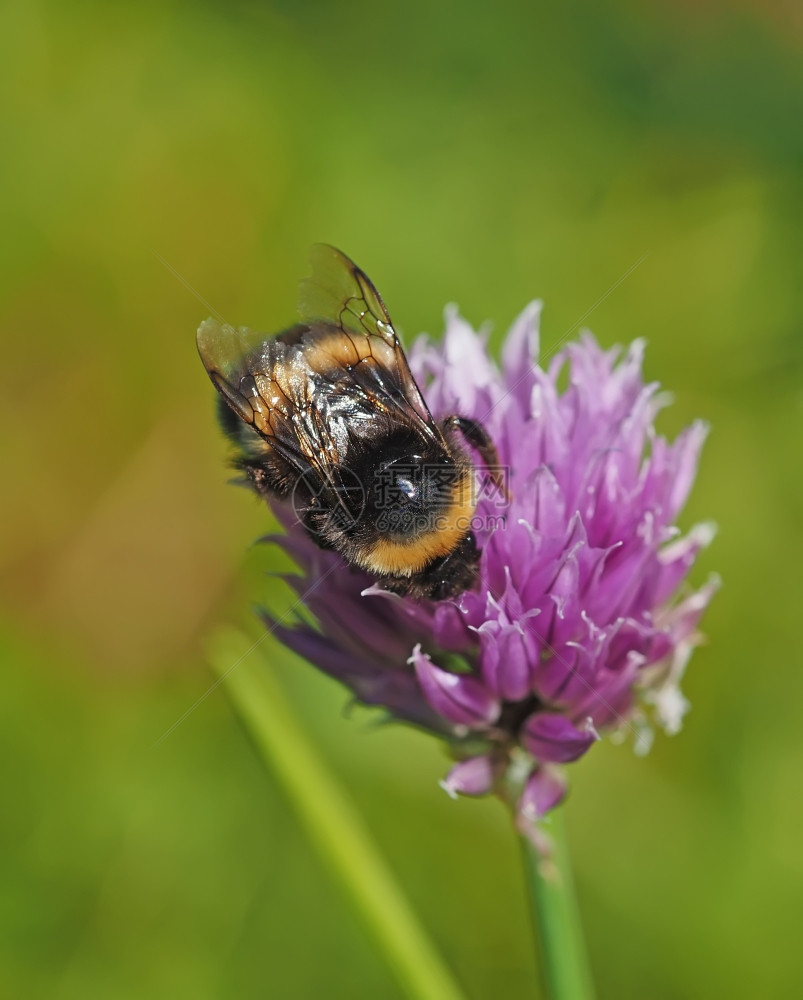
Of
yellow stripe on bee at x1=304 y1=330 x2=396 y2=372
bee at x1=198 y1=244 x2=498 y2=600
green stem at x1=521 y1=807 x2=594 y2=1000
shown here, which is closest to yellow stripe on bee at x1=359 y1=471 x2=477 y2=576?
bee at x1=198 y1=244 x2=498 y2=600

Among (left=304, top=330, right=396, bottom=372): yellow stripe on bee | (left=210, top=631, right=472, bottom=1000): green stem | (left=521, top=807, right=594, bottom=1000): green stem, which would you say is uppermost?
(left=304, top=330, right=396, bottom=372): yellow stripe on bee

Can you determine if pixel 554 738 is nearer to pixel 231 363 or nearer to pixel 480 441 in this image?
pixel 480 441

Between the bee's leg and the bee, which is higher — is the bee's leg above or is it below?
above

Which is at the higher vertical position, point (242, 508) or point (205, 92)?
point (205, 92)

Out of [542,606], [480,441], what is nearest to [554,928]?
[542,606]

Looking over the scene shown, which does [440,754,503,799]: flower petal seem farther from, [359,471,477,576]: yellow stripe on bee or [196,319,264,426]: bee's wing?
[196,319,264,426]: bee's wing

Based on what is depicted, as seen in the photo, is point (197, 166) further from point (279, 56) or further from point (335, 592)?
point (335, 592)

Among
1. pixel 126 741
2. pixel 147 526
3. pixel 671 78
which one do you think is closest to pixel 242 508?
pixel 147 526
